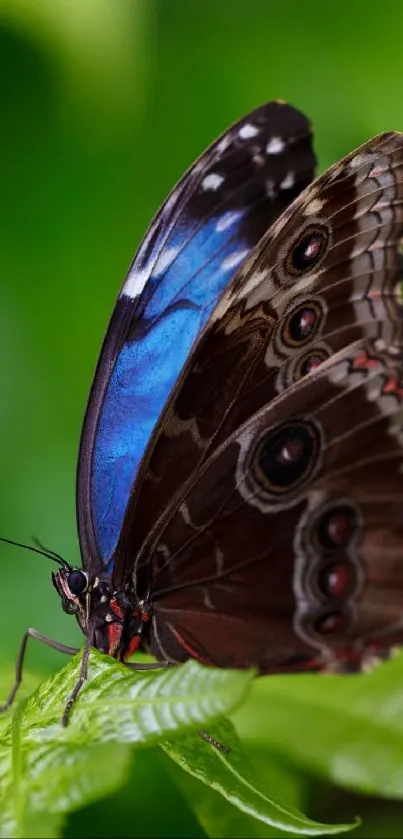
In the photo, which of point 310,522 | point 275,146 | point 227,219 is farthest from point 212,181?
point 310,522

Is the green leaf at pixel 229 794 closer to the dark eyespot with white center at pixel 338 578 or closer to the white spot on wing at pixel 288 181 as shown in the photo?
the dark eyespot with white center at pixel 338 578

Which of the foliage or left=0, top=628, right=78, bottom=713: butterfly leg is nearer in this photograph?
the foliage

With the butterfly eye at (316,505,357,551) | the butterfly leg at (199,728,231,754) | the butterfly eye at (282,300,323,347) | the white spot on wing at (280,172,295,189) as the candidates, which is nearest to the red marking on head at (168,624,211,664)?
the butterfly leg at (199,728,231,754)

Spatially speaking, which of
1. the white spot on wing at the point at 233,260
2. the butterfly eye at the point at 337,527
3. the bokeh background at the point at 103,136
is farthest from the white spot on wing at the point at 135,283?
the bokeh background at the point at 103,136

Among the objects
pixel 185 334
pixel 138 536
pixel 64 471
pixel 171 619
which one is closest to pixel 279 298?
pixel 185 334

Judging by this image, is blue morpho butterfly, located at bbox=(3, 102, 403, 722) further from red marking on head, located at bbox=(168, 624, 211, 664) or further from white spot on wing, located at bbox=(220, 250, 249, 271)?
white spot on wing, located at bbox=(220, 250, 249, 271)

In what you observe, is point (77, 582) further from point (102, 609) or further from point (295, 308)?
point (295, 308)
